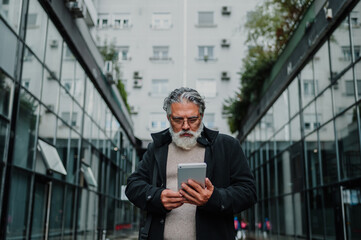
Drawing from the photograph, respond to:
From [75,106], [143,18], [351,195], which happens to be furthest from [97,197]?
[143,18]


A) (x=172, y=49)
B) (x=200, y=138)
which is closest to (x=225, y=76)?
(x=172, y=49)

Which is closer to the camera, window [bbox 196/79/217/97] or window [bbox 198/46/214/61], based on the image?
window [bbox 196/79/217/97]

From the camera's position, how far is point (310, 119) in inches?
523

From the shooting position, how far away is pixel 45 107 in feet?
33.6

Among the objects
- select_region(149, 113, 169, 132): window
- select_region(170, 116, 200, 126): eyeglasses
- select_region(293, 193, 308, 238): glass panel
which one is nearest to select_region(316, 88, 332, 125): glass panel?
select_region(293, 193, 308, 238): glass panel

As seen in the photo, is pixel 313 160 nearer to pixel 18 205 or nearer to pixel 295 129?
pixel 295 129

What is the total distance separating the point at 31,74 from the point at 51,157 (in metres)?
2.29

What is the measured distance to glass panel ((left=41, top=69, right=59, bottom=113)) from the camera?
10.1 metres

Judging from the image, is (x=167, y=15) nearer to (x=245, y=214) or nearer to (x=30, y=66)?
(x=245, y=214)

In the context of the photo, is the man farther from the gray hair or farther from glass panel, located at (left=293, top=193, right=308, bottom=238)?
glass panel, located at (left=293, top=193, right=308, bottom=238)

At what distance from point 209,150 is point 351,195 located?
27.7ft

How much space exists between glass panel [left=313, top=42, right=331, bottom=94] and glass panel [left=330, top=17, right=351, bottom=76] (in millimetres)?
463

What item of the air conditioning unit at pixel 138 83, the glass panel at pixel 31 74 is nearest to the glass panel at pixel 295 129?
the glass panel at pixel 31 74

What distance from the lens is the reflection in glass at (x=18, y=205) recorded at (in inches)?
313
